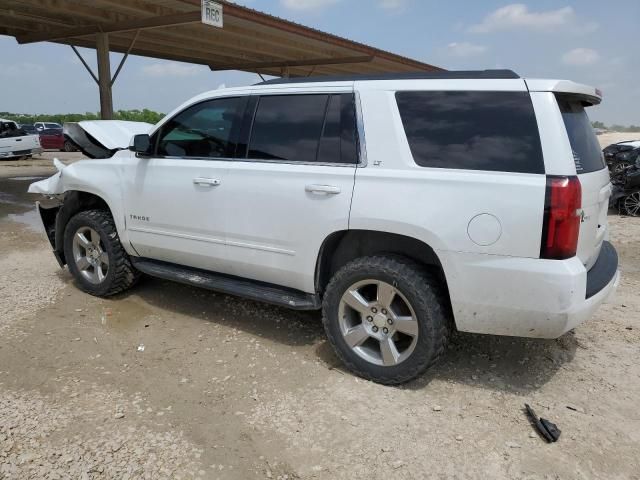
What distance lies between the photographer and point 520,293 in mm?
2797

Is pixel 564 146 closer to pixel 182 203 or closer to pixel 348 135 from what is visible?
pixel 348 135

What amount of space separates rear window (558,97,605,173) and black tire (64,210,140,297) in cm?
361

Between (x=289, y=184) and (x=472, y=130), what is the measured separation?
121 centimetres

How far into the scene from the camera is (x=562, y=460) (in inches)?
102

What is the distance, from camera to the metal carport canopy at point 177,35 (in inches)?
400

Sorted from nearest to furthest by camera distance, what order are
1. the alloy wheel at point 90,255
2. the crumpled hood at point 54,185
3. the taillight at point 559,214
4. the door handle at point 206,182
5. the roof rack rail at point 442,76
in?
the taillight at point 559,214
the roof rack rail at point 442,76
the door handle at point 206,182
the alloy wheel at point 90,255
the crumpled hood at point 54,185

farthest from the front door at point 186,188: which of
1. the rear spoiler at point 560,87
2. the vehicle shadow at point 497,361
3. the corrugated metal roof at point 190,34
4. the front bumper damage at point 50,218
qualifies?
the corrugated metal roof at point 190,34

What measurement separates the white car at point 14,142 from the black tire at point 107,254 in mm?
17131

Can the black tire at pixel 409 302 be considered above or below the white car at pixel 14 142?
above

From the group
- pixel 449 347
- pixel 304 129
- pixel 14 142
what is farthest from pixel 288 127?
pixel 14 142

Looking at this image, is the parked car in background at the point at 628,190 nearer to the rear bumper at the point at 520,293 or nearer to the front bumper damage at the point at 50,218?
the rear bumper at the point at 520,293

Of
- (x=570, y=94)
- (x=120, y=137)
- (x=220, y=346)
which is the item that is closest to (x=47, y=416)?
(x=220, y=346)

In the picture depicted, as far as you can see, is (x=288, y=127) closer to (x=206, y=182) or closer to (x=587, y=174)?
(x=206, y=182)

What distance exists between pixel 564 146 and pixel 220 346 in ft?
8.68
